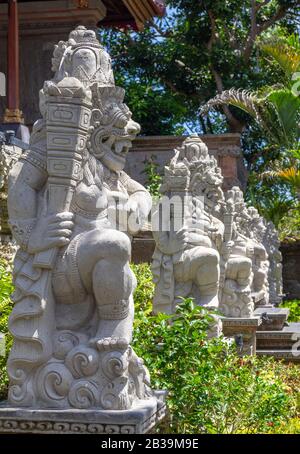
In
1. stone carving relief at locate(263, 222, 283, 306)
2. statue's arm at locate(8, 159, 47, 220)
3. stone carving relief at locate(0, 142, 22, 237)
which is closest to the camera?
statue's arm at locate(8, 159, 47, 220)

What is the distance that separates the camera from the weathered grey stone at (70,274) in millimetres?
4781

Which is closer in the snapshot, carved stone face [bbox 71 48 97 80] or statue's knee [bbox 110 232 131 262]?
statue's knee [bbox 110 232 131 262]

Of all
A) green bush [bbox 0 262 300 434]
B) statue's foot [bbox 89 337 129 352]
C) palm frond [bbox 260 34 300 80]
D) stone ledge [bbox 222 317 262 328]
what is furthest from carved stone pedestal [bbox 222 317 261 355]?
palm frond [bbox 260 34 300 80]

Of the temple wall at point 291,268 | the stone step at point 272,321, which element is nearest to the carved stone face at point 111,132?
the stone step at point 272,321

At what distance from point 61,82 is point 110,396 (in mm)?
1677

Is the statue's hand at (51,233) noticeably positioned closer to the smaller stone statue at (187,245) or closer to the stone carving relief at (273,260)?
the smaller stone statue at (187,245)

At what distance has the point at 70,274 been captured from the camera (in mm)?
4855

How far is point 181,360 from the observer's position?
18.9ft

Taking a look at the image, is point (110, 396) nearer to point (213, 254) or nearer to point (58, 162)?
point (58, 162)

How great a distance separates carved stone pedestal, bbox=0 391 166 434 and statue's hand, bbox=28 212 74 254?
85 centimetres

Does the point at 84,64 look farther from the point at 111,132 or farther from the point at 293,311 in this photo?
the point at 293,311

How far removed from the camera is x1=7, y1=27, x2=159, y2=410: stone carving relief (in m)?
4.78

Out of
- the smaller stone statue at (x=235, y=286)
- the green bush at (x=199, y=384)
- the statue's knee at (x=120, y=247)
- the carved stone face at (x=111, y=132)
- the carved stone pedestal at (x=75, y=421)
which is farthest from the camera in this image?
the smaller stone statue at (x=235, y=286)

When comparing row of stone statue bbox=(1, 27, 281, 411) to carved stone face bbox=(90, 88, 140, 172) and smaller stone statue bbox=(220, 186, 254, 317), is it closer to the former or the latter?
carved stone face bbox=(90, 88, 140, 172)
